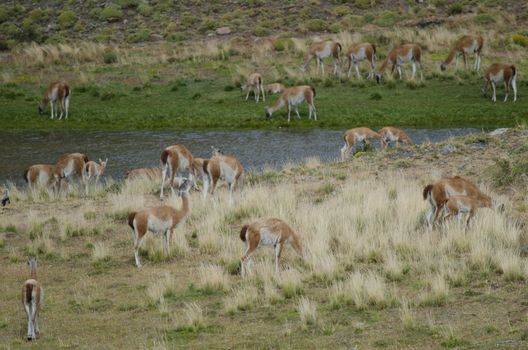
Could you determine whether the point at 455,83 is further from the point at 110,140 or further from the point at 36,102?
the point at 36,102

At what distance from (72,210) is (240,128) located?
11710 millimetres

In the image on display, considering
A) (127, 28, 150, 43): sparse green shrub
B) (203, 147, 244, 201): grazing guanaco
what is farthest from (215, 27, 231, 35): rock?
(203, 147, 244, 201): grazing guanaco

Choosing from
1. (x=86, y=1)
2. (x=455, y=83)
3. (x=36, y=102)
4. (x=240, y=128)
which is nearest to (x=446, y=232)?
(x=240, y=128)

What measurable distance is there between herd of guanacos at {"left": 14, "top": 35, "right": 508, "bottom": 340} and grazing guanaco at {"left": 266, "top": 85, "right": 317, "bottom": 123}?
2 centimetres

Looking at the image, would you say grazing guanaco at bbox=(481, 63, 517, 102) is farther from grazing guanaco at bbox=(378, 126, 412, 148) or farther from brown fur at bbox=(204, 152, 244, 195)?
brown fur at bbox=(204, 152, 244, 195)

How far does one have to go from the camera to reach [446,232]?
Answer: 594 inches

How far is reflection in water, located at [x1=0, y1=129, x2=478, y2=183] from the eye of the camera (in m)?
26.1

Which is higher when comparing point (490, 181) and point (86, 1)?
point (86, 1)

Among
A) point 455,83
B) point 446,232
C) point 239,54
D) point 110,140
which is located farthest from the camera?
point 239,54

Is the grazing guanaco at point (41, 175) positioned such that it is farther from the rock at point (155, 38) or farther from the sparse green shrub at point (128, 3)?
the sparse green shrub at point (128, 3)

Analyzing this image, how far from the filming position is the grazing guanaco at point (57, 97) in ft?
104

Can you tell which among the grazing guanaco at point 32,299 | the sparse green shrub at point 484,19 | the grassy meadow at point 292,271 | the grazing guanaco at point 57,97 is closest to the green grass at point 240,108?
the grazing guanaco at point 57,97

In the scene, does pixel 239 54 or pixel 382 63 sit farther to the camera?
pixel 239 54

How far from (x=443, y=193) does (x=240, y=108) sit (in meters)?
17.2
